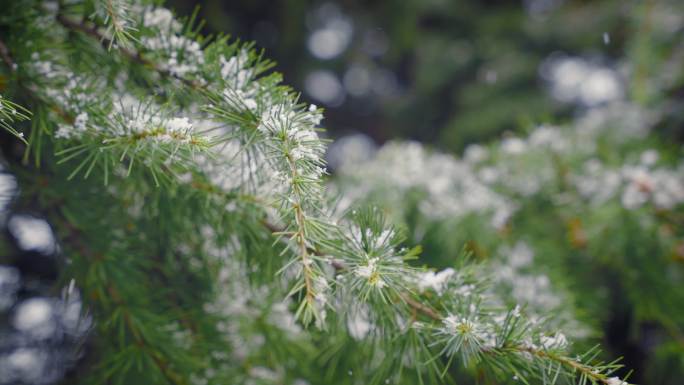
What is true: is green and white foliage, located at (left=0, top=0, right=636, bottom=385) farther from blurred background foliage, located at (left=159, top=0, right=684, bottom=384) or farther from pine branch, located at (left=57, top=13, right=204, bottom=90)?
blurred background foliage, located at (left=159, top=0, right=684, bottom=384)

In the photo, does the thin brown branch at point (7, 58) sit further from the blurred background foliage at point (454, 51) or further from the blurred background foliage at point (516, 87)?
the blurred background foliage at point (454, 51)

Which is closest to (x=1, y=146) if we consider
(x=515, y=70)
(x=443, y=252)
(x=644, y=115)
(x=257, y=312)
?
(x=257, y=312)

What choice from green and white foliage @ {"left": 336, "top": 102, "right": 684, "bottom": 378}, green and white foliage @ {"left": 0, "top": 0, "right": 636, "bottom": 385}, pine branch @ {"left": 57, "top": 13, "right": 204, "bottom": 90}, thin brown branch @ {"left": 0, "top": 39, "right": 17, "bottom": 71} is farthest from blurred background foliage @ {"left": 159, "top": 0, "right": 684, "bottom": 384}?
thin brown branch @ {"left": 0, "top": 39, "right": 17, "bottom": 71}

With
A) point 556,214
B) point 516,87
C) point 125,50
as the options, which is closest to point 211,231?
point 125,50

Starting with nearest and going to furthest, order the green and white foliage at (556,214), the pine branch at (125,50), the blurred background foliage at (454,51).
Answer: the pine branch at (125,50), the green and white foliage at (556,214), the blurred background foliage at (454,51)

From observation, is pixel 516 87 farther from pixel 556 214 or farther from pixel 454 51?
pixel 556 214

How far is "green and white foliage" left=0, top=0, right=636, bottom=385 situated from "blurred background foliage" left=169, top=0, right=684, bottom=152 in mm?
2319

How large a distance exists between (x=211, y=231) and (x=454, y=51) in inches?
138

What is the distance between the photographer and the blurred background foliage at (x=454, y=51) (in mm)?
3457

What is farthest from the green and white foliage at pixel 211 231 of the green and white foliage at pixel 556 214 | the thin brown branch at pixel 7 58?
the green and white foliage at pixel 556 214

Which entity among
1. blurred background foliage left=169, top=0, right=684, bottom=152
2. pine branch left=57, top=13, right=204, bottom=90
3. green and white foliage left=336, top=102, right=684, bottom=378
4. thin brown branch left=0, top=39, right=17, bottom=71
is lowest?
thin brown branch left=0, top=39, right=17, bottom=71

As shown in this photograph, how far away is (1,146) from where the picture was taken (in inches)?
38.4

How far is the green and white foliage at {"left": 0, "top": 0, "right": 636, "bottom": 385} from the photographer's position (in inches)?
23.9

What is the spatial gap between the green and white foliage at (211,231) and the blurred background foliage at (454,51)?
7.61 feet
